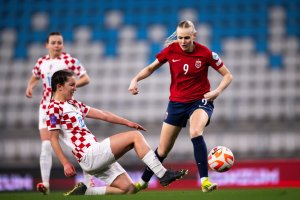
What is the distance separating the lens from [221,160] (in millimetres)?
6184

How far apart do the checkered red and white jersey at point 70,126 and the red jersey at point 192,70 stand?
3.44ft

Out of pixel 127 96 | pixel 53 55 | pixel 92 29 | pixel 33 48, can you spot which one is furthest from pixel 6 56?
pixel 53 55

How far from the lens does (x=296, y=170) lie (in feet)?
32.9

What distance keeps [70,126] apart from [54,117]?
16cm

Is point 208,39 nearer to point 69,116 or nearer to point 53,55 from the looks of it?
point 53,55

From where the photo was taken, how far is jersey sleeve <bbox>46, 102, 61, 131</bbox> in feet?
19.3

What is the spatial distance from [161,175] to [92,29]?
25.1ft

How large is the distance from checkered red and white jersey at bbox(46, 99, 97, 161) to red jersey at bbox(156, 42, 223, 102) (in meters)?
1.05

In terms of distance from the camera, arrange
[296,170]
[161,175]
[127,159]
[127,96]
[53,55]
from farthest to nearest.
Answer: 1. [127,96]
2. [127,159]
3. [296,170]
4. [53,55]
5. [161,175]

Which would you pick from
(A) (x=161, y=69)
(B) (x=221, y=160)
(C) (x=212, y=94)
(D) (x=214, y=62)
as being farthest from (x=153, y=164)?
(A) (x=161, y=69)

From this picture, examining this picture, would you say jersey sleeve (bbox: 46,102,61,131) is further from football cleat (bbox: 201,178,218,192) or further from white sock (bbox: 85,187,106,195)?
football cleat (bbox: 201,178,218,192)

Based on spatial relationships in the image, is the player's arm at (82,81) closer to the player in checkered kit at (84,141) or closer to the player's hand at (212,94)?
the player in checkered kit at (84,141)

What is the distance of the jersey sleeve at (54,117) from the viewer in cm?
588

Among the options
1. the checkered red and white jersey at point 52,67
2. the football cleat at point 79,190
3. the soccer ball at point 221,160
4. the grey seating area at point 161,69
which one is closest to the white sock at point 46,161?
the checkered red and white jersey at point 52,67
